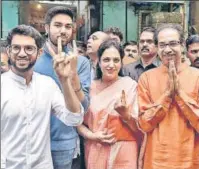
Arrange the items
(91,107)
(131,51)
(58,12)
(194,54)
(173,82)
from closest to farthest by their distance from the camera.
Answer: (173,82), (91,107), (58,12), (194,54), (131,51)

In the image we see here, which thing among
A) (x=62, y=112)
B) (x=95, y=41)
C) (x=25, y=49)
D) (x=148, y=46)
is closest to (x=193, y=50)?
(x=148, y=46)

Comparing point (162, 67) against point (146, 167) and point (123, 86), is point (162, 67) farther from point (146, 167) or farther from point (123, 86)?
point (146, 167)

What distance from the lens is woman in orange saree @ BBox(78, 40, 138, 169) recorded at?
2889mm

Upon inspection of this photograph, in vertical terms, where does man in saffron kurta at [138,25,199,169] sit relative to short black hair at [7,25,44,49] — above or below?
below

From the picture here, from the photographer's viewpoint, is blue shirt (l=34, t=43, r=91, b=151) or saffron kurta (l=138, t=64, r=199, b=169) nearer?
saffron kurta (l=138, t=64, r=199, b=169)

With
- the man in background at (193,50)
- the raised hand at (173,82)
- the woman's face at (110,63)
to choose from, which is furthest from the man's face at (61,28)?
the man in background at (193,50)

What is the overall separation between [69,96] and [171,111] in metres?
0.68

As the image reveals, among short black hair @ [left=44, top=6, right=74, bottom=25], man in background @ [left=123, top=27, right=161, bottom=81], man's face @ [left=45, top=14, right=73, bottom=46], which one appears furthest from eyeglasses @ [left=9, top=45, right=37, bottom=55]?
man in background @ [left=123, top=27, right=161, bottom=81]

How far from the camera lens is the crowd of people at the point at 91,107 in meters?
2.53

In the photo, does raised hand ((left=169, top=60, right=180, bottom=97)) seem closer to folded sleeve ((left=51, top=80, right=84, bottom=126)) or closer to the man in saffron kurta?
the man in saffron kurta

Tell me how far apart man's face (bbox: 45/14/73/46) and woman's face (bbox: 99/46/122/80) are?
0.89 feet

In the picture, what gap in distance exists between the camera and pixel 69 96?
2.46m

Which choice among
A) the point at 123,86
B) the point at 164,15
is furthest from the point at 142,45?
the point at 164,15

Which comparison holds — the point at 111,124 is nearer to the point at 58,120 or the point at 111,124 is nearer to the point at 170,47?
the point at 58,120
